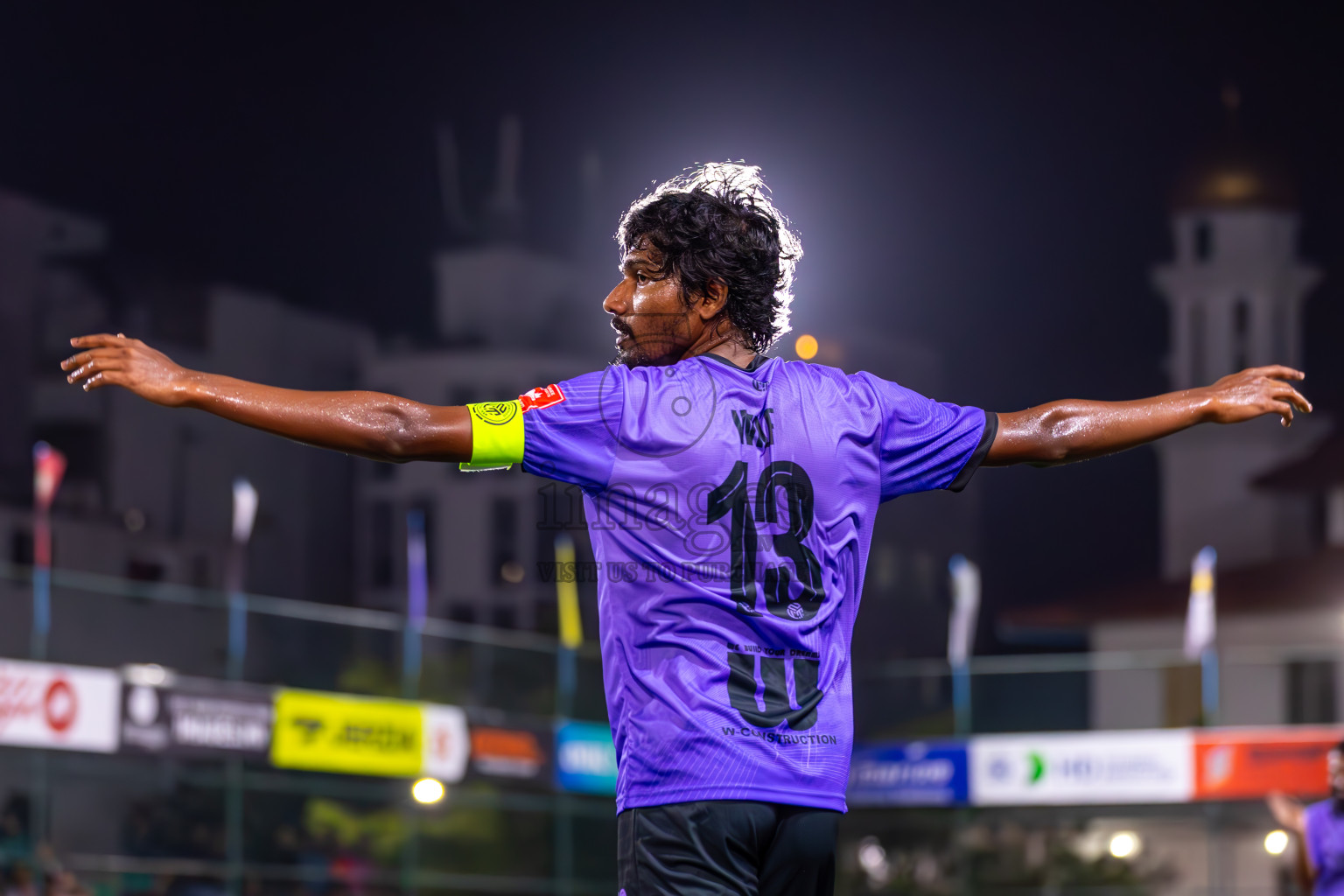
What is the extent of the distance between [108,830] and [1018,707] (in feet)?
42.1

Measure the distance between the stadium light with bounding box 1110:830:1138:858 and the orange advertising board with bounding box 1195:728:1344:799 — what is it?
3.56 feet

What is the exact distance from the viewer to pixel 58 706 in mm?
16047

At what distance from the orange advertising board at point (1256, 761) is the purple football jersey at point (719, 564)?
21.5 meters

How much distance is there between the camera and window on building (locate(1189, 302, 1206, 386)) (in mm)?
45719

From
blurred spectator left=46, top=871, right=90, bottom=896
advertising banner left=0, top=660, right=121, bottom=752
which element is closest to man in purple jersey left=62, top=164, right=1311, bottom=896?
advertising banner left=0, top=660, right=121, bottom=752

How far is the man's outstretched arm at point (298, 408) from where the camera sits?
9.25 ft

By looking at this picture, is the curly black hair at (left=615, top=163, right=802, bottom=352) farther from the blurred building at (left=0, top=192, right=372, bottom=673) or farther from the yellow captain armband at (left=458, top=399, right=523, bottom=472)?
the blurred building at (left=0, top=192, right=372, bottom=673)

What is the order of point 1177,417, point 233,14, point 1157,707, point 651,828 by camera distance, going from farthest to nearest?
point 233,14 → point 1157,707 → point 1177,417 → point 651,828

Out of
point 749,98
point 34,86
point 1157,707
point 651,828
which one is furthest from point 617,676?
point 749,98

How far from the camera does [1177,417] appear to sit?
3.19m

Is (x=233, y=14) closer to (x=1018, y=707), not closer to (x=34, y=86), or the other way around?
(x=34, y=86)

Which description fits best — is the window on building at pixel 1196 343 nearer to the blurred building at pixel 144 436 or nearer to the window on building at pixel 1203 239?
the window on building at pixel 1203 239

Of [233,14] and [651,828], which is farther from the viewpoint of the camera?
[233,14]

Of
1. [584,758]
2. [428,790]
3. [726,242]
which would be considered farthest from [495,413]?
[584,758]
